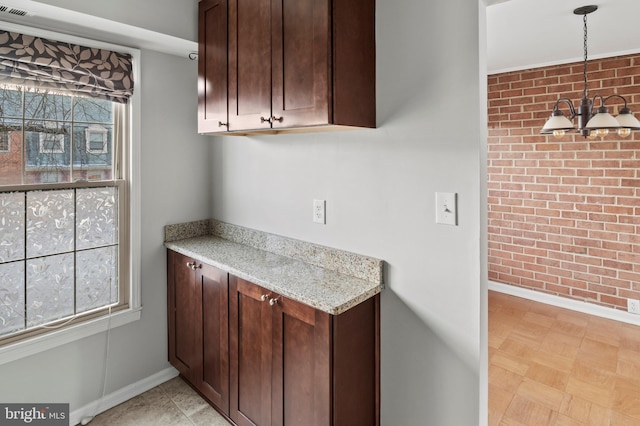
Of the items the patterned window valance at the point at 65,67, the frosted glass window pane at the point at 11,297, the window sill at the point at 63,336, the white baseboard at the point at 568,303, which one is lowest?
the white baseboard at the point at 568,303

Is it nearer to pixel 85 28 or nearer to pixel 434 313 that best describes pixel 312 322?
pixel 434 313

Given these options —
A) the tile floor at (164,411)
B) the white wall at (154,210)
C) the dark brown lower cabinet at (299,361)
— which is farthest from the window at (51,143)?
the tile floor at (164,411)

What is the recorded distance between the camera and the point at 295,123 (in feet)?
5.18

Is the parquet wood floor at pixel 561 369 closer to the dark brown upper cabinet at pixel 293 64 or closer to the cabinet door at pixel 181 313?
the cabinet door at pixel 181 313

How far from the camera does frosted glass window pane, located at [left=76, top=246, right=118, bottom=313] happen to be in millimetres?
2117

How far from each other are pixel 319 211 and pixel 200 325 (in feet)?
3.27

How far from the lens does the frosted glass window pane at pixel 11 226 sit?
1835 millimetres

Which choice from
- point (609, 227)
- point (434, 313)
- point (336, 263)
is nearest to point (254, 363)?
point (336, 263)

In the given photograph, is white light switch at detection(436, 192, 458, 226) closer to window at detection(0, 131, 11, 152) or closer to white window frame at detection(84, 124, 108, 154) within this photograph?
white window frame at detection(84, 124, 108, 154)

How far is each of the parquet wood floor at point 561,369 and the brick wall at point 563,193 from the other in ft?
1.33

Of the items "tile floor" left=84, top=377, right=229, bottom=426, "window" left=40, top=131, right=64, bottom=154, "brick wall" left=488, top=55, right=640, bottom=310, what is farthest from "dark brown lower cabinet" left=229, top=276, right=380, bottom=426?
"brick wall" left=488, top=55, right=640, bottom=310

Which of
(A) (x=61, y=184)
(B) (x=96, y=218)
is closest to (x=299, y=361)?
(B) (x=96, y=218)

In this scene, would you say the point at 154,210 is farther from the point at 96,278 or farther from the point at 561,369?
the point at 561,369

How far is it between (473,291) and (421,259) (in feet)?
0.80
